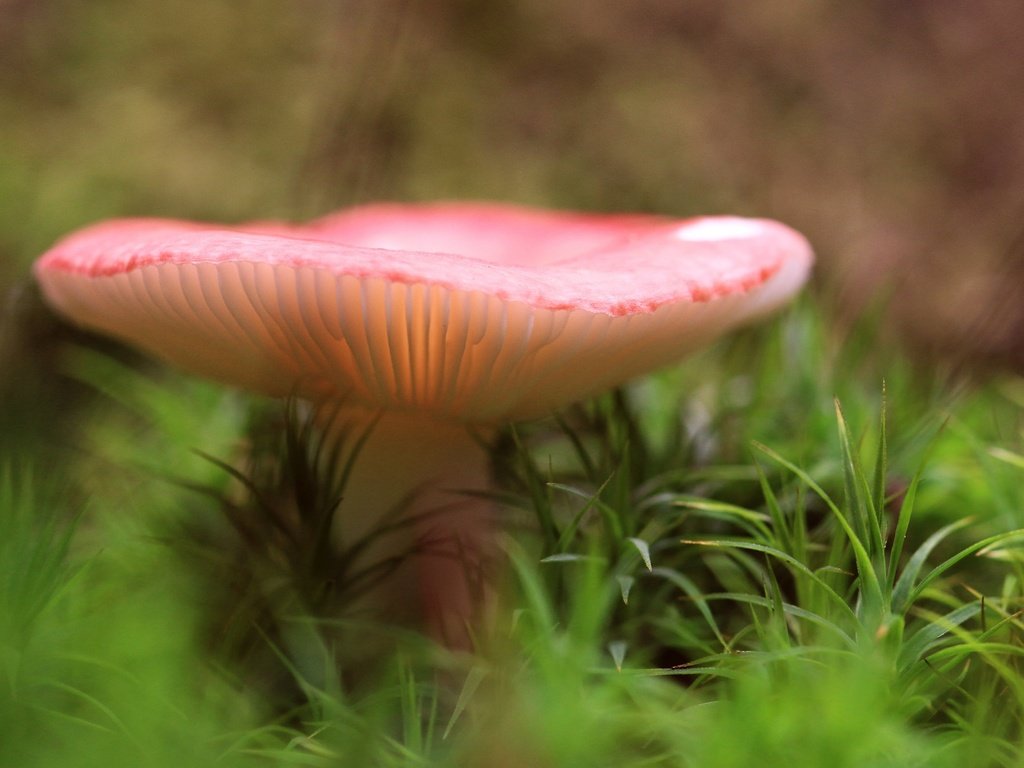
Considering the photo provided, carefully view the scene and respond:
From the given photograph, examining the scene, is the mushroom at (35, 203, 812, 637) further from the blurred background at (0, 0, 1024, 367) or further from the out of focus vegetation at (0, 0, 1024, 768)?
the blurred background at (0, 0, 1024, 367)

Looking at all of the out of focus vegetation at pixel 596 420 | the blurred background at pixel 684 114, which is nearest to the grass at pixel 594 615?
the out of focus vegetation at pixel 596 420

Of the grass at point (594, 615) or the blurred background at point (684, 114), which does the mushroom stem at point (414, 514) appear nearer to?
the grass at point (594, 615)

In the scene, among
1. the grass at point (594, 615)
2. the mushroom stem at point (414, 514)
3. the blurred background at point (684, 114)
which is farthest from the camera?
the blurred background at point (684, 114)

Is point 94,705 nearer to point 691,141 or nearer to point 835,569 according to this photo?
point 835,569

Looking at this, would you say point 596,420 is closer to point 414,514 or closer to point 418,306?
point 414,514

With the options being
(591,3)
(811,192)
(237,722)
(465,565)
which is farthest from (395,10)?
(237,722)

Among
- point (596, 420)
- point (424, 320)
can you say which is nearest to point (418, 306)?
point (424, 320)

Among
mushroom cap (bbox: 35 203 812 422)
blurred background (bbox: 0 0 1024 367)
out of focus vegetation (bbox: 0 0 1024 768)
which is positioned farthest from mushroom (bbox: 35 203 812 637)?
blurred background (bbox: 0 0 1024 367)
